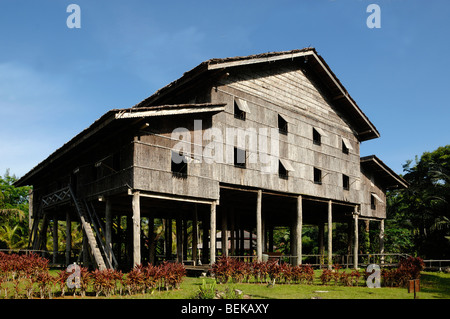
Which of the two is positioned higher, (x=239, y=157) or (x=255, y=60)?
(x=255, y=60)

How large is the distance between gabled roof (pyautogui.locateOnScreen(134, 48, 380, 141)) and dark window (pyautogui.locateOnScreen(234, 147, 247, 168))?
162 inches

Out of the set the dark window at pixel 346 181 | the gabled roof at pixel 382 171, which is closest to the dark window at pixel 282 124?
the dark window at pixel 346 181

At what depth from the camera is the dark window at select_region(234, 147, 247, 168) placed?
73.5 feet

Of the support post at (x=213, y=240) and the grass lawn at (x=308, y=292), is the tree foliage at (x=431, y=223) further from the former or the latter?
the support post at (x=213, y=240)

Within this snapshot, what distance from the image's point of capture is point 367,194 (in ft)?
107

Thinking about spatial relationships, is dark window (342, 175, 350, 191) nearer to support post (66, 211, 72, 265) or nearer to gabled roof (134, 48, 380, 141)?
gabled roof (134, 48, 380, 141)

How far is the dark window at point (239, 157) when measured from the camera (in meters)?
22.4

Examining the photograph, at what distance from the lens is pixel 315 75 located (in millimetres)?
28500

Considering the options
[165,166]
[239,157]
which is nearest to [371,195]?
[239,157]

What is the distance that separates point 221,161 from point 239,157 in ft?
4.60

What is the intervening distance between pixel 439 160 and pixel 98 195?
43.9 meters

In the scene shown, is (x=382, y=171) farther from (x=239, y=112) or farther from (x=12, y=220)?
(x=12, y=220)
